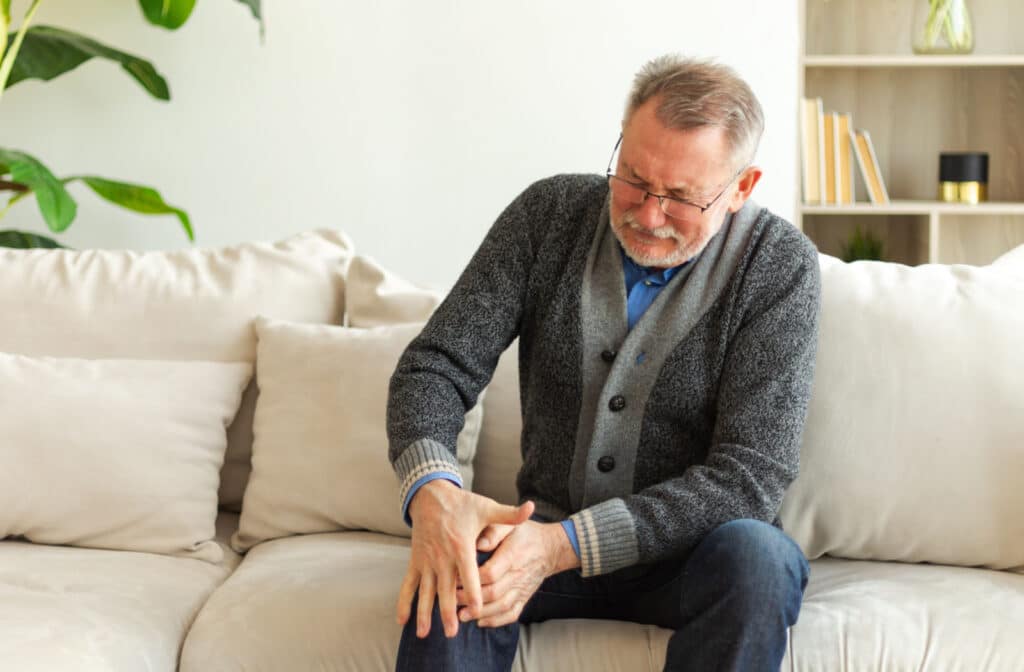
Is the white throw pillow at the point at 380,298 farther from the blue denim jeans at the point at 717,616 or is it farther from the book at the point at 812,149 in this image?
the book at the point at 812,149

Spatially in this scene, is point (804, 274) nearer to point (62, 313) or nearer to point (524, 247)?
point (524, 247)

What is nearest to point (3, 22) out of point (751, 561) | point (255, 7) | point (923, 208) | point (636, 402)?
point (255, 7)

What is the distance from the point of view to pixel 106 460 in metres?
1.84

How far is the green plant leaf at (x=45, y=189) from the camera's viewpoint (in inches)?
81.7

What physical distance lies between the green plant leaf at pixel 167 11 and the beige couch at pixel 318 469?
19.7 inches

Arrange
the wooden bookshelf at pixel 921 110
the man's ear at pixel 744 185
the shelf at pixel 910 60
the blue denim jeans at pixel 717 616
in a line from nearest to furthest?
the blue denim jeans at pixel 717 616, the man's ear at pixel 744 185, the shelf at pixel 910 60, the wooden bookshelf at pixel 921 110

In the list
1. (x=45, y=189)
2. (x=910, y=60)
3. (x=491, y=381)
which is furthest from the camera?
(x=910, y=60)

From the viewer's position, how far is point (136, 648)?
1496 mm

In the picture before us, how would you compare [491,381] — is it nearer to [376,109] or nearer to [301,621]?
[301,621]

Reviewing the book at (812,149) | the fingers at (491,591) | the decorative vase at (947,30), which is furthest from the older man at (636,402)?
the decorative vase at (947,30)

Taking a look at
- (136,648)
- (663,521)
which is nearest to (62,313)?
(136,648)

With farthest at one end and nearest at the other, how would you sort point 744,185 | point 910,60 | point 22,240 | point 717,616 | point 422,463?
point 910,60 → point 22,240 → point 744,185 → point 422,463 → point 717,616

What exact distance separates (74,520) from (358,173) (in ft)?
3.39

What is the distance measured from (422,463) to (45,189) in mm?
1067
